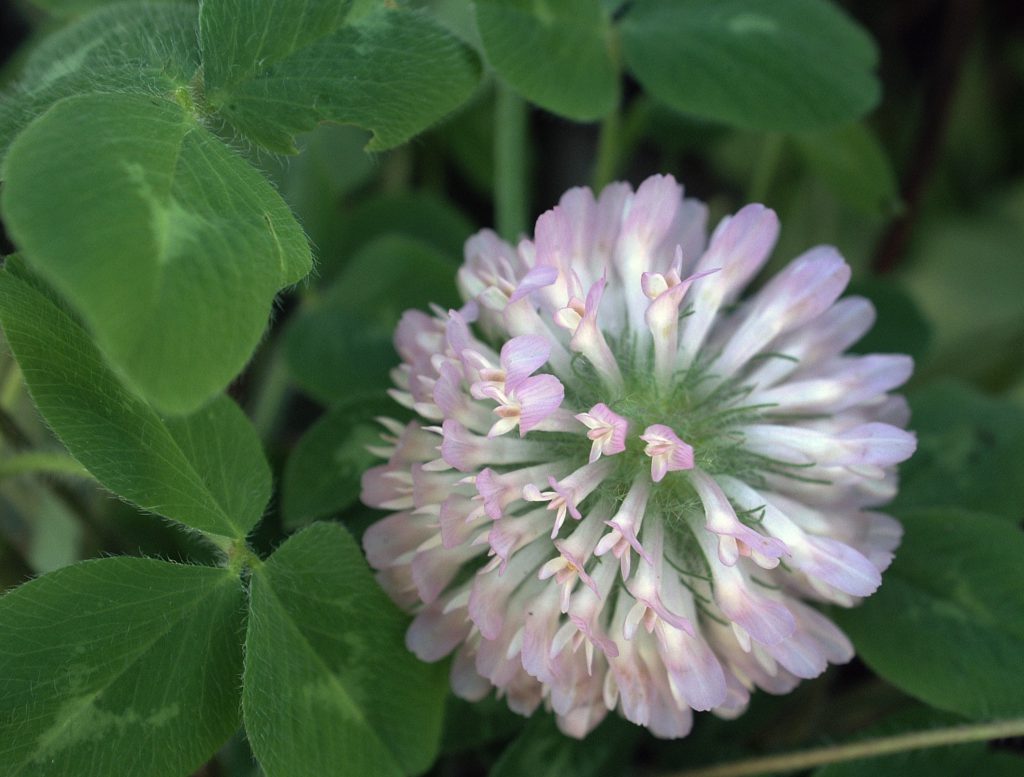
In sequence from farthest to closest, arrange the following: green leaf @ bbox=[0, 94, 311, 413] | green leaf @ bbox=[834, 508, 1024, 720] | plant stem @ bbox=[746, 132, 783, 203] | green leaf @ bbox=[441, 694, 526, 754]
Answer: plant stem @ bbox=[746, 132, 783, 203], green leaf @ bbox=[441, 694, 526, 754], green leaf @ bbox=[834, 508, 1024, 720], green leaf @ bbox=[0, 94, 311, 413]

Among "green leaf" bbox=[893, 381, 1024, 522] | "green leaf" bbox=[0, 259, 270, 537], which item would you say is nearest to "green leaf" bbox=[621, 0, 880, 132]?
"green leaf" bbox=[893, 381, 1024, 522]

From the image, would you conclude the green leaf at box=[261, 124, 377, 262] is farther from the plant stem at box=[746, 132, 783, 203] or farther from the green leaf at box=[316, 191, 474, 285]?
the plant stem at box=[746, 132, 783, 203]

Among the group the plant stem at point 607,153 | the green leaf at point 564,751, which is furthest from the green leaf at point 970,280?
the green leaf at point 564,751

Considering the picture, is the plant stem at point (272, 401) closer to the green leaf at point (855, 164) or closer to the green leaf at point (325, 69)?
the green leaf at point (325, 69)

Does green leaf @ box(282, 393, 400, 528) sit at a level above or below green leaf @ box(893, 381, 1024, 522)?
above

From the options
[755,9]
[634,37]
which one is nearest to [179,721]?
[634,37]

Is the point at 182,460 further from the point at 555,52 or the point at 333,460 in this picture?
the point at 555,52
